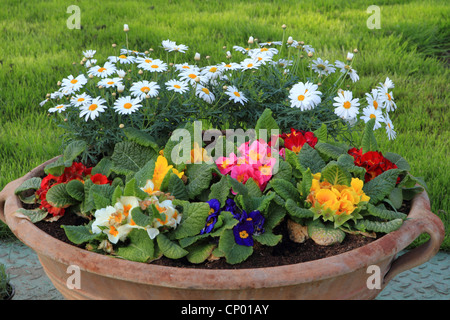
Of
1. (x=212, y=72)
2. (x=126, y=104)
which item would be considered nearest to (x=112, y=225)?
(x=126, y=104)

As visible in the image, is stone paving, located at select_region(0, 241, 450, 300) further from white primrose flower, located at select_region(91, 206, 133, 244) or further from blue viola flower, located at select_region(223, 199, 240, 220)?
blue viola flower, located at select_region(223, 199, 240, 220)

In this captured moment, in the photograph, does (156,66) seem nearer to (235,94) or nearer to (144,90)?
(144,90)

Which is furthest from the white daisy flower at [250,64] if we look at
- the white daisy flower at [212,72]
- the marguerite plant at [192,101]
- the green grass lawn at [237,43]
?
the green grass lawn at [237,43]

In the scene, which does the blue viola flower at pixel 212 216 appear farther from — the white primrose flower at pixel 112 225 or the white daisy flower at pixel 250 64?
the white daisy flower at pixel 250 64

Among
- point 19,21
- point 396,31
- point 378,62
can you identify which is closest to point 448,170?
point 378,62

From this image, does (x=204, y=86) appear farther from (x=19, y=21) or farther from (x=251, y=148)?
(x=19, y=21)

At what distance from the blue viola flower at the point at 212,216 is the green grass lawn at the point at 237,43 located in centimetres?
140

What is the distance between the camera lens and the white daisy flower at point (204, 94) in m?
1.97

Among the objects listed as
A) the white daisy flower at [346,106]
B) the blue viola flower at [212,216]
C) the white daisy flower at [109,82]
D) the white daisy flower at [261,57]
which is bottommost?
the blue viola flower at [212,216]

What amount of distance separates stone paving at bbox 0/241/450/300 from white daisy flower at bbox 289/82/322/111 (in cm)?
87

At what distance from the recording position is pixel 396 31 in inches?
170

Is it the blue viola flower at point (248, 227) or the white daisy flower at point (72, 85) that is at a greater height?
the white daisy flower at point (72, 85)
